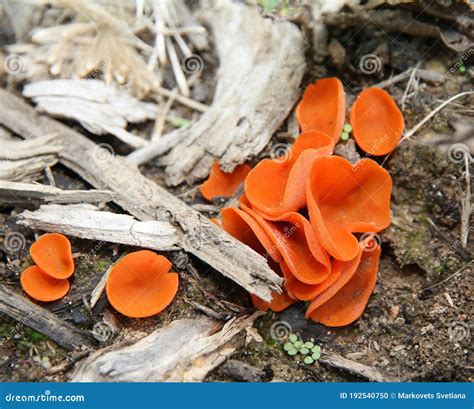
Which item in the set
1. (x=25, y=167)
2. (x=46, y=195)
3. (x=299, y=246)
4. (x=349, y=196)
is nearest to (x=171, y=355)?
(x=299, y=246)

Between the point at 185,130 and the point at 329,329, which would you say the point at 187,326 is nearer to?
the point at 329,329

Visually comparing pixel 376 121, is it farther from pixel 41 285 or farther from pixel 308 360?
pixel 41 285

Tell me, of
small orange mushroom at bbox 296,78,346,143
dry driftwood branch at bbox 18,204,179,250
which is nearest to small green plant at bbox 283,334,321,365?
dry driftwood branch at bbox 18,204,179,250

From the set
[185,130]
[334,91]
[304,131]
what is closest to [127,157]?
[185,130]

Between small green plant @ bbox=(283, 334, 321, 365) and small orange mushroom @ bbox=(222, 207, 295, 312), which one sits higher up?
small orange mushroom @ bbox=(222, 207, 295, 312)

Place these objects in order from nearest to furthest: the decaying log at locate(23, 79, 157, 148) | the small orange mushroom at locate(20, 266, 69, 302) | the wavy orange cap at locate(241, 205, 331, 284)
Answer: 1. the wavy orange cap at locate(241, 205, 331, 284)
2. the small orange mushroom at locate(20, 266, 69, 302)
3. the decaying log at locate(23, 79, 157, 148)

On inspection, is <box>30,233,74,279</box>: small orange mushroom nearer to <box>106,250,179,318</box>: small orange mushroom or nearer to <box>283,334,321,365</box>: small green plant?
<box>106,250,179,318</box>: small orange mushroom
